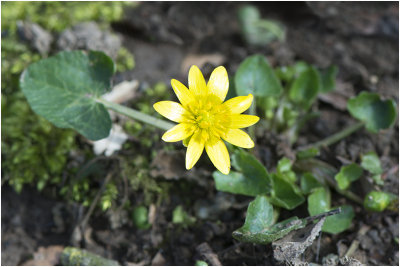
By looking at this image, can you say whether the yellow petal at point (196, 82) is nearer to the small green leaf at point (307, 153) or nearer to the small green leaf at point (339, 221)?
the small green leaf at point (307, 153)

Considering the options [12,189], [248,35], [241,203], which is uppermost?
[248,35]

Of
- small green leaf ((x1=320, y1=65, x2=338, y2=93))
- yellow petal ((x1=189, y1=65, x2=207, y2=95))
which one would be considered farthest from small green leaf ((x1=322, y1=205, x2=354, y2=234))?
yellow petal ((x1=189, y1=65, x2=207, y2=95))

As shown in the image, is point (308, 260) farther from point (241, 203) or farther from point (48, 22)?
point (48, 22)

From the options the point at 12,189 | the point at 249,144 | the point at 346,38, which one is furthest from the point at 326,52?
the point at 12,189

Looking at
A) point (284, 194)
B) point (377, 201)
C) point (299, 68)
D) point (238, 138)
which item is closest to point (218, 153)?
point (238, 138)

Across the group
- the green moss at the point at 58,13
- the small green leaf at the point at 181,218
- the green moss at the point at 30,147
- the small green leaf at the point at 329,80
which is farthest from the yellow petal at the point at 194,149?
the green moss at the point at 58,13

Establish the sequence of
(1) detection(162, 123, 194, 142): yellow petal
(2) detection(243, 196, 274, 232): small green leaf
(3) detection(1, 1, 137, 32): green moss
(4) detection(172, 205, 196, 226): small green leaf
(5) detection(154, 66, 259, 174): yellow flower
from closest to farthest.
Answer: (1) detection(162, 123, 194, 142): yellow petal
(5) detection(154, 66, 259, 174): yellow flower
(2) detection(243, 196, 274, 232): small green leaf
(4) detection(172, 205, 196, 226): small green leaf
(3) detection(1, 1, 137, 32): green moss

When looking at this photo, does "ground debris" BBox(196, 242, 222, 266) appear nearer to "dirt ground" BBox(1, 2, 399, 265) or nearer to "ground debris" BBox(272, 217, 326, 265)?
"dirt ground" BBox(1, 2, 399, 265)
